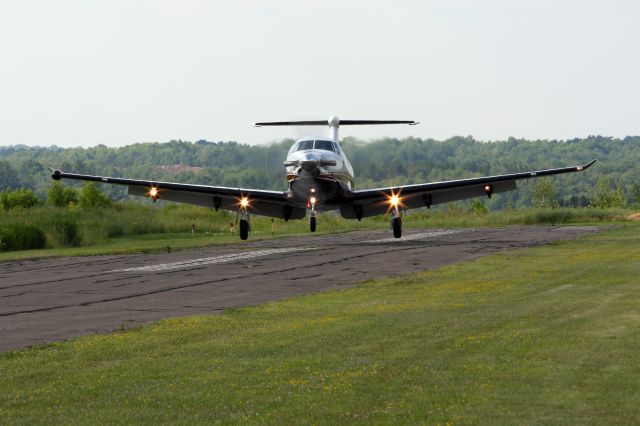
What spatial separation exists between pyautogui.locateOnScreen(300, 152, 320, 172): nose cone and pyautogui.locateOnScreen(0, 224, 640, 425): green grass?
20.9m

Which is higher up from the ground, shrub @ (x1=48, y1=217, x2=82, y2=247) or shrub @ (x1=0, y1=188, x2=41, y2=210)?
shrub @ (x1=0, y1=188, x2=41, y2=210)

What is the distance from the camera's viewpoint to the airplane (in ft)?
142

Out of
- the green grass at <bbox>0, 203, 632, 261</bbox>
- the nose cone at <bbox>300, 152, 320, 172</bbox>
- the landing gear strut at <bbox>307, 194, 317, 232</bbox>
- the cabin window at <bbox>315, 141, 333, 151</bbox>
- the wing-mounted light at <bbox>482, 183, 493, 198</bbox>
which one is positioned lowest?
the green grass at <bbox>0, 203, 632, 261</bbox>

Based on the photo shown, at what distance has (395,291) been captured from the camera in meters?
23.6

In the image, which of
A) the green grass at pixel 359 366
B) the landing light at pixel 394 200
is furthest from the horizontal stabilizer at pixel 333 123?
the green grass at pixel 359 366

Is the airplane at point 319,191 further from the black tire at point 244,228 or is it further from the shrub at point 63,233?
the shrub at point 63,233

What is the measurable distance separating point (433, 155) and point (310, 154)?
31307mm

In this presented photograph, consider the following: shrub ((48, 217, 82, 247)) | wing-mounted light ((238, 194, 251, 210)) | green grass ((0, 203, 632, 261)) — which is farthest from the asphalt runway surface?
shrub ((48, 217, 82, 247))

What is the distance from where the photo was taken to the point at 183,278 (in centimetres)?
2889

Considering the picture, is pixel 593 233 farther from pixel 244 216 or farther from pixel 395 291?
pixel 395 291

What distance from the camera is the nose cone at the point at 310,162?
42.1 metres

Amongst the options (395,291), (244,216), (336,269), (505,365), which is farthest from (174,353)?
(244,216)

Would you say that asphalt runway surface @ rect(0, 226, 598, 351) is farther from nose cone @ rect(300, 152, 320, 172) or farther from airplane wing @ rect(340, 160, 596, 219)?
nose cone @ rect(300, 152, 320, 172)

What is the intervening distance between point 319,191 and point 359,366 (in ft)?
103
